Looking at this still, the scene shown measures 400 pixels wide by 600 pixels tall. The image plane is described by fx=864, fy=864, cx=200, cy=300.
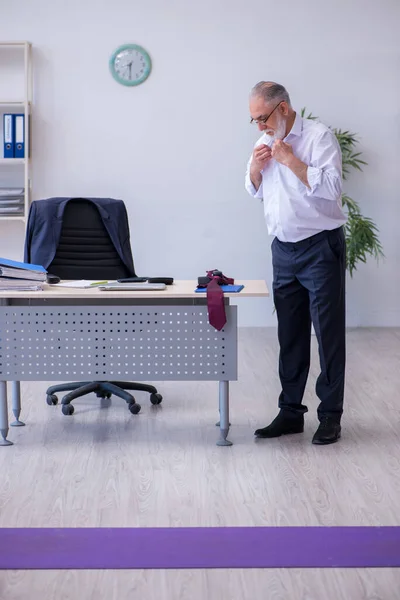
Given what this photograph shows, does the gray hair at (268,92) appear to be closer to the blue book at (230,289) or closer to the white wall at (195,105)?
the blue book at (230,289)

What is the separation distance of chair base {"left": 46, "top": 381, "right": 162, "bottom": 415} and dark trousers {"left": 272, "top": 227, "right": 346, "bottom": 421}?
849 millimetres

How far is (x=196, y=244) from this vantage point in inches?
266

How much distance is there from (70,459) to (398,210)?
4019 millimetres

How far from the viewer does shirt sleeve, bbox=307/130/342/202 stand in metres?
3.49

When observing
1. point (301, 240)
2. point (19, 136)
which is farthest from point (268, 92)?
point (19, 136)

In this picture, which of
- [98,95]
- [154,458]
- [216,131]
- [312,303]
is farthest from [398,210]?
[154,458]

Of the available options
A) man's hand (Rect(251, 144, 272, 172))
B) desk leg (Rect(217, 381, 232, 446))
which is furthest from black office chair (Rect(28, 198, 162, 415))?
man's hand (Rect(251, 144, 272, 172))

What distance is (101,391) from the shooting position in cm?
455

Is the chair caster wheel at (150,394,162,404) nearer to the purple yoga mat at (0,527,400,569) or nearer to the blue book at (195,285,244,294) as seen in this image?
the blue book at (195,285,244,294)

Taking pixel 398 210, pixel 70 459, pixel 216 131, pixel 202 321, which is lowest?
pixel 70 459

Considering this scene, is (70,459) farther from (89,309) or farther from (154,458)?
(89,309)

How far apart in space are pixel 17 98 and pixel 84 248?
2.42 meters

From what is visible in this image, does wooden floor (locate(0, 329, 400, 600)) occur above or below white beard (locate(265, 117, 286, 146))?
below

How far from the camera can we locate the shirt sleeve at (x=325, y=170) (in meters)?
3.49
